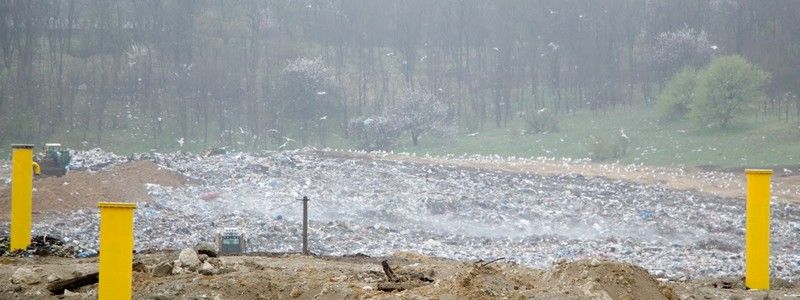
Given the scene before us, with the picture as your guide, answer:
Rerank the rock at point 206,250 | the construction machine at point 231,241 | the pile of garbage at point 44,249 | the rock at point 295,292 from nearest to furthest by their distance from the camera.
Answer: the rock at point 295,292
the rock at point 206,250
the pile of garbage at point 44,249
the construction machine at point 231,241

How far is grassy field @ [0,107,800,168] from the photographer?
34688 mm

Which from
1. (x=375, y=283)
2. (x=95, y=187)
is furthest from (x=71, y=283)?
(x=95, y=187)

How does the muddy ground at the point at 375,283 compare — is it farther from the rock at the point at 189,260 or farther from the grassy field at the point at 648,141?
the grassy field at the point at 648,141

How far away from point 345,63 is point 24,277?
155 ft

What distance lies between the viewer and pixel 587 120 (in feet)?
150

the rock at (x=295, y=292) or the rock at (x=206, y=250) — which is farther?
the rock at (x=206, y=250)

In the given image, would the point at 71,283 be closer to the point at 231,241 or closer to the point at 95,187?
the point at 231,241

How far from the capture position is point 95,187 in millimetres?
19719

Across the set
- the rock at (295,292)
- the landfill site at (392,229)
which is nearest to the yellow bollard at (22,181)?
the landfill site at (392,229)

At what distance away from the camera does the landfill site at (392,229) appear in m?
5.88

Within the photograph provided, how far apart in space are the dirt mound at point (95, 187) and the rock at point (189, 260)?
11.0 meters

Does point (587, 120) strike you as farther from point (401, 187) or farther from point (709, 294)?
point (709, 294)

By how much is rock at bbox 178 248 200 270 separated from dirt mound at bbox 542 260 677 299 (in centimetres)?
242

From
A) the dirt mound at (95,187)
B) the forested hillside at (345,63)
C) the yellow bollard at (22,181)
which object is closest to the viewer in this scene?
the yellow bollard at (22,181)
